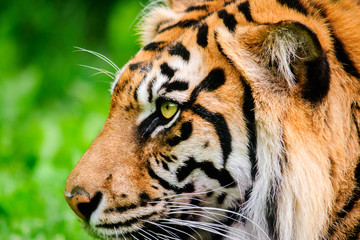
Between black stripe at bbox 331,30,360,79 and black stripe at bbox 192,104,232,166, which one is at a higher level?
black stripe at bbox 331,30,360,79

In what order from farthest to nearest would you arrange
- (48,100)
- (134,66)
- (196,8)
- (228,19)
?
(48,100)
(196,8)
(134,66)
(228,19)

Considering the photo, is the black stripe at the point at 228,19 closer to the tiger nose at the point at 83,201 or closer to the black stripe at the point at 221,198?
the black stripe at the point at 221,198

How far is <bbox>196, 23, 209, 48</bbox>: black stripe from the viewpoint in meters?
2.71

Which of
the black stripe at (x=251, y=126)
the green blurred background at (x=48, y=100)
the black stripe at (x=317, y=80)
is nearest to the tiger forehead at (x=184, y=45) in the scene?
the black stripe at (x=251, y=126)

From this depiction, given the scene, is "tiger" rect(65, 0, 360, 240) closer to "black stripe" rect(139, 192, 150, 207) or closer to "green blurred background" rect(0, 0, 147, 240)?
"black stripe" rect(139, 192, 150, 207)

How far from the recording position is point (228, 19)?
8.93 feet

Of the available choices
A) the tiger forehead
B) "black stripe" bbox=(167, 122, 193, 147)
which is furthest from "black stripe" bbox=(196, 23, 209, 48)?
"black stripe" bbox=(167, 122, 193, 147)

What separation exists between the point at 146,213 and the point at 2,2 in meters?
6.50

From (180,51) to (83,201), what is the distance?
0.91 m

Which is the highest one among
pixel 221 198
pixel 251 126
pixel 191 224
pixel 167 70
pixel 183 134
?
pixel 167 70

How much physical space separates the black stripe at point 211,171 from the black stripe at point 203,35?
1.99 feet

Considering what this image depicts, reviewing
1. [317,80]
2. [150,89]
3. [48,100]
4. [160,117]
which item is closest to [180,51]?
[150,89]

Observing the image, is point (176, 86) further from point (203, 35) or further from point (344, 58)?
point (344, 58)

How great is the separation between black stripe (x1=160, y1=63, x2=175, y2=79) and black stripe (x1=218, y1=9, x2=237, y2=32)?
0.37 meters
